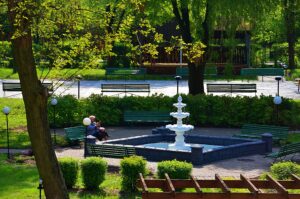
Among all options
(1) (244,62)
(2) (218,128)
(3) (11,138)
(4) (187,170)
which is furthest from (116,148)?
(1) (244,62)

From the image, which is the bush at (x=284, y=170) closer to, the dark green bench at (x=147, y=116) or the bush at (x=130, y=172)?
the bush at (x=130, y=172)

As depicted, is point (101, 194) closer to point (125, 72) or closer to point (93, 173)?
point (93, 173)

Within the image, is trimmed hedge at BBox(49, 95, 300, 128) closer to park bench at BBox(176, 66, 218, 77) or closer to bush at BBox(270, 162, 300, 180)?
bush at BBox(270, 162, 300, 180)

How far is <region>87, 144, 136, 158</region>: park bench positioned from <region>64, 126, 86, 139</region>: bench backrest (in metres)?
2.50

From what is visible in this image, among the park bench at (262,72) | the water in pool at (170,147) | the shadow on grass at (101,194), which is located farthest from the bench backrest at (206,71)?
the shadow on grass at (101,194)

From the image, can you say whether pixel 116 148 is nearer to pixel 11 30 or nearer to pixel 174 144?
pixel 174 144

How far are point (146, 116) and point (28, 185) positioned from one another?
1058 cm

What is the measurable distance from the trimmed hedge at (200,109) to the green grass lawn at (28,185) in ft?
24.2

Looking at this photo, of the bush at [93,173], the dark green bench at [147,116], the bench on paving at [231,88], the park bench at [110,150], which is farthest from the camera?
the bench on paving at [231,88]

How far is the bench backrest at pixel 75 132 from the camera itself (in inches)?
847

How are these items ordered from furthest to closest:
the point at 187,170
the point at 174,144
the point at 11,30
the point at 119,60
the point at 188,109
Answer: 1. the point at 119,60
2. the point at 188,109
3. the point at 174,144
4. the point at 187,170
5. the point at 11,30

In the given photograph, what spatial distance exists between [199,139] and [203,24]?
7148 mm

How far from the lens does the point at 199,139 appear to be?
22.3 m

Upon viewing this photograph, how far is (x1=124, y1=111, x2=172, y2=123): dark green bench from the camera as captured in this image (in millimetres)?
25422
